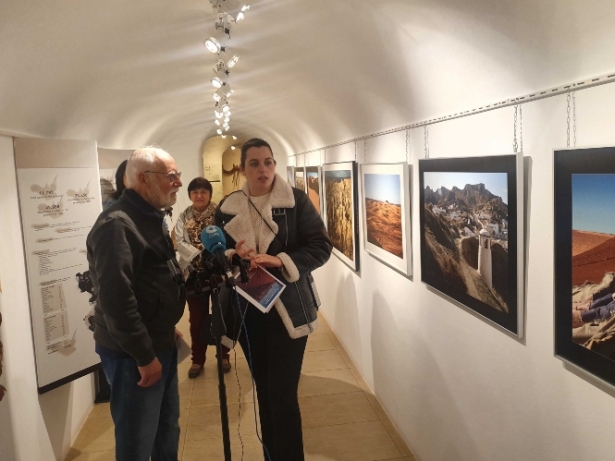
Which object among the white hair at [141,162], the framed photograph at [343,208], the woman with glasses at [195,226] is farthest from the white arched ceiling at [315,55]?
the woman with glasses at [195,226]

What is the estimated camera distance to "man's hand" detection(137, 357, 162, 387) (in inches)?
83.1

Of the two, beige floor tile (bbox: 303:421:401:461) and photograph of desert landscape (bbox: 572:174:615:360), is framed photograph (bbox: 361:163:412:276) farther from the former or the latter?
photograph of desert landscape (bbox: 572:174:615:360)

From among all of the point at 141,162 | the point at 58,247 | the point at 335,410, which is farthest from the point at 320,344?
the point at 141,162

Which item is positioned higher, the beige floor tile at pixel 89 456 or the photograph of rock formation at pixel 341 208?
the photograph of rock formation at pixel 341 208

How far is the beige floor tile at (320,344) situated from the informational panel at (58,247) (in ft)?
8.38

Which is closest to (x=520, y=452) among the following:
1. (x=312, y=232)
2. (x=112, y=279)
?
(x=312, y=232)

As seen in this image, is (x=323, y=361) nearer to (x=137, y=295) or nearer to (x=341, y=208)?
(x=341, y=208)

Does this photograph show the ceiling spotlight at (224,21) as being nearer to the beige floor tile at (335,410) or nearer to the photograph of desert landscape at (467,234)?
the photograph of desert landscape at (467,234)

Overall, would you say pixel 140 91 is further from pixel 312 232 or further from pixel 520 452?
pixel 520 452

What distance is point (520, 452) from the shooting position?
199cm

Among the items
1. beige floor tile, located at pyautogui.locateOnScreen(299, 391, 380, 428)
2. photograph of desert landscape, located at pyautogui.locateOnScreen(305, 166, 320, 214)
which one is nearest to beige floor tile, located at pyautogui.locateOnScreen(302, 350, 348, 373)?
beige floor tile, located at pyautogui.locateOnScreen(299, 391, 380, 428)

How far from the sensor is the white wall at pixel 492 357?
63.1 inches

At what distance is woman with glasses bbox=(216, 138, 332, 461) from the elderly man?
0.41 meters

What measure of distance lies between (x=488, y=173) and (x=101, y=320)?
1.76m
